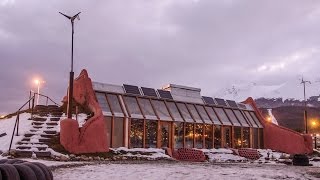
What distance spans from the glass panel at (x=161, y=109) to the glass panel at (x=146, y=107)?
49 cm

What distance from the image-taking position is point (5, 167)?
18.1 ft

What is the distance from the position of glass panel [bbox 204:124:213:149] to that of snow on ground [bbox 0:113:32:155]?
14.0 meters

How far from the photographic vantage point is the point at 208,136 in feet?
99.2

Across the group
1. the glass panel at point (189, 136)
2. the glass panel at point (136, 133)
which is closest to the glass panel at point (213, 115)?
the glass panel at point (189, 136)

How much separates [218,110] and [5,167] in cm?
2888

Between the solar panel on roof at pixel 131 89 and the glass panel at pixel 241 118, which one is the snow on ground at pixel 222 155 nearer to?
the glass panel at pixel 241 118

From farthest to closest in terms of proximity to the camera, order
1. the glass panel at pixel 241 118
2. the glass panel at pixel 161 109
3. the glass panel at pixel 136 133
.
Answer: the glass panel at pixel 241 118 < the glass panel at pixel 161 109 < the glass panel at pixel 136 133

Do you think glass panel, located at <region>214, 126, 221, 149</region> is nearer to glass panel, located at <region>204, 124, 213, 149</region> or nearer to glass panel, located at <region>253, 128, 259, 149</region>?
glass panel, located at <region>204, 124, 213, 149</region>

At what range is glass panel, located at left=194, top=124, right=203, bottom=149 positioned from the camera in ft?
96.0

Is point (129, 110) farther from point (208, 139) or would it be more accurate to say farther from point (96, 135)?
point (208, 139)

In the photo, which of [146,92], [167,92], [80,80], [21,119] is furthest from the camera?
[167,92]

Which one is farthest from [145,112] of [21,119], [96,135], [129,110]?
[21,119]

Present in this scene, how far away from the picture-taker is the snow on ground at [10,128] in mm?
19198

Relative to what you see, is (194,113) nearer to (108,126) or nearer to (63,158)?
(108,126)
